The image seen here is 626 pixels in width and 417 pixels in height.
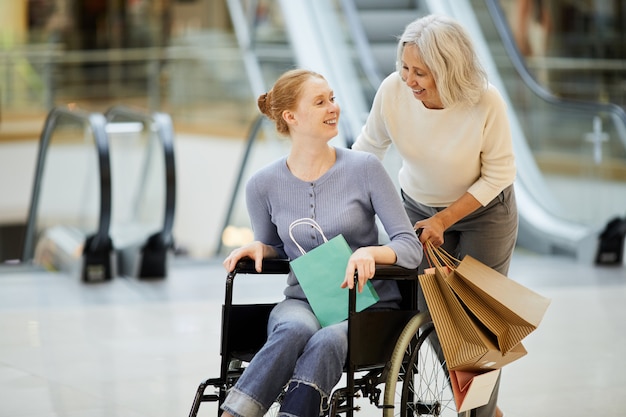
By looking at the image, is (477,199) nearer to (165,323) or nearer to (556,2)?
(165,323)

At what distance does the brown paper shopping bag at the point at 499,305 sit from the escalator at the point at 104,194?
13.6 feet

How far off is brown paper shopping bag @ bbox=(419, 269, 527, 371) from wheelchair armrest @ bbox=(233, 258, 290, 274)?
1.49 ft

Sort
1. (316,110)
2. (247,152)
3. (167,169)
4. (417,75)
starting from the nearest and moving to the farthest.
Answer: (316,110)
(417,75)
(167,169)
(247,152)

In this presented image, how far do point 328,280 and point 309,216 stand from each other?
0.67ft

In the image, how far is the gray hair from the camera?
9.93ft

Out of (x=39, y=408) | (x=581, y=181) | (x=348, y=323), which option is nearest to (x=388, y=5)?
(x=581, y=181)

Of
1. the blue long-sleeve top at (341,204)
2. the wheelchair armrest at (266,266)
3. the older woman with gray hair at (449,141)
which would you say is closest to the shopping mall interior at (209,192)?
the older woman with gray hair at (449,141)

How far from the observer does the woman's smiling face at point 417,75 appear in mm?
3059

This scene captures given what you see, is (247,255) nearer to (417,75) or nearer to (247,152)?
(417,75)

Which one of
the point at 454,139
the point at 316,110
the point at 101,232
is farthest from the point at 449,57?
the point at 101,232

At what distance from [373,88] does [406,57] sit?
554cm

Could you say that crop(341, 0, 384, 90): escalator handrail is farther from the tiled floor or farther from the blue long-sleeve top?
the blue long-sleeve top

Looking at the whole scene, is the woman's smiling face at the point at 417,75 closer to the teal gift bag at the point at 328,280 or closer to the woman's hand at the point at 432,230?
the woman's hand at the point at 432,230

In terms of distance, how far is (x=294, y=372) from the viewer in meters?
2.83
